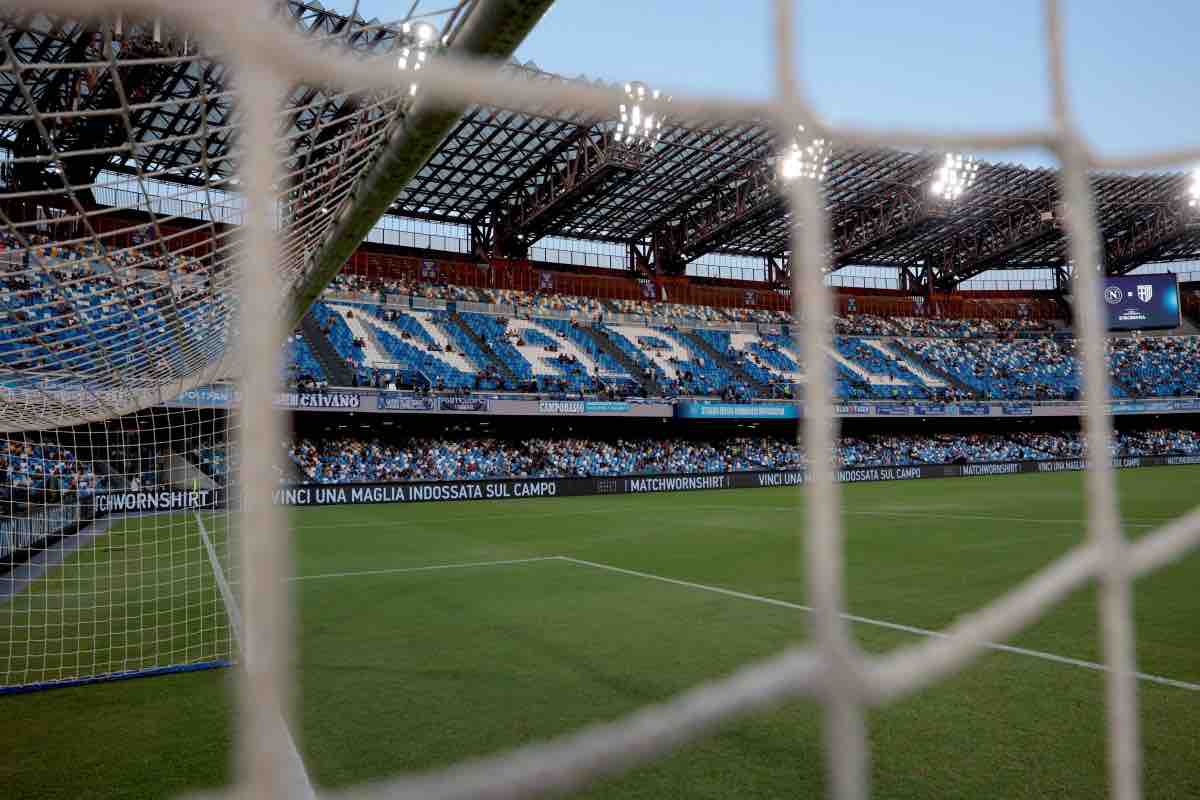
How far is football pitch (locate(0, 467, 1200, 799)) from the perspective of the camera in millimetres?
3027

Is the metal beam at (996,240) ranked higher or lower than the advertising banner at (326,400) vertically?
higher

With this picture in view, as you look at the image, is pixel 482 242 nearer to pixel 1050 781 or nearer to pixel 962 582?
pixel 962 582

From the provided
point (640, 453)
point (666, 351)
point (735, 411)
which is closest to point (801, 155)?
point (640, 453)

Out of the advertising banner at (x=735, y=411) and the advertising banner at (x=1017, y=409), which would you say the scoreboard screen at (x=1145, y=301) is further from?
the advertising banner at (x=735, y=411)

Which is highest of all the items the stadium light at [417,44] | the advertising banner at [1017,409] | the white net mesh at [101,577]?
the stadium light at [417,44]

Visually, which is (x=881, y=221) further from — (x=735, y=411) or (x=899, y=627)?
(x=899, y=627)

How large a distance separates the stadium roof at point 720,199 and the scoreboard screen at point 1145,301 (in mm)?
3286

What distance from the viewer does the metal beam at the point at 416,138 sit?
1844 mm

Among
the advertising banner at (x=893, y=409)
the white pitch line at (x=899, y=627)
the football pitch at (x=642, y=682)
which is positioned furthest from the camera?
the advertising banner at (x=893, y=409)

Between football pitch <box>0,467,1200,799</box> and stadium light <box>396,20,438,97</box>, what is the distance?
8.40 feet

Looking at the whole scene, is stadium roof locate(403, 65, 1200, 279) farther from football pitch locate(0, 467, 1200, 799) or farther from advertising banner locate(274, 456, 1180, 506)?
football pitch locate(0, 467, 1200, 799)

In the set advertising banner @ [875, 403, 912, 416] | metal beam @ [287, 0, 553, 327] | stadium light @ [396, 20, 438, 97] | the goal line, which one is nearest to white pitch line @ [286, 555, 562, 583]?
the goal line

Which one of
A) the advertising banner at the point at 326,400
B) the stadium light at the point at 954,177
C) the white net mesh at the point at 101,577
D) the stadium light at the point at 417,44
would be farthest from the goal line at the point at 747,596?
the stadium light at the point at 954,177

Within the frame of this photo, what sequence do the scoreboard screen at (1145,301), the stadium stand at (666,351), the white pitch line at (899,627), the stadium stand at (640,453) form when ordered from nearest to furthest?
the white pitch line at (899,627), the stadium stand at (640,453), the stadium stand at (666,351), the scoreboard screen at (1145,301)
